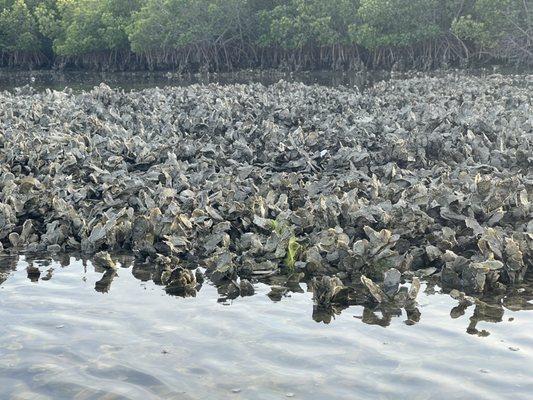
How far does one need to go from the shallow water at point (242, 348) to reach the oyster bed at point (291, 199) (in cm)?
51

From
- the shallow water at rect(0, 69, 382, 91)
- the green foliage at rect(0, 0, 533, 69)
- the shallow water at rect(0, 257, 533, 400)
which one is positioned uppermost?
the green foliage at rect(0, 0, 533, 69)

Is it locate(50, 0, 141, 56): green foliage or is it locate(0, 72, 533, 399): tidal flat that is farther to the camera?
locate(50, 0, 141, 56): green foliage

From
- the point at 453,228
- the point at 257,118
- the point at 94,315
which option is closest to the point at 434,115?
the point at 257,118

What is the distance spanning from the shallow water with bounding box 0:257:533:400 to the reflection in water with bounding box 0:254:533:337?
53mm

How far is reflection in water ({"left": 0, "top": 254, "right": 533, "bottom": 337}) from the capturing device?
777 cm

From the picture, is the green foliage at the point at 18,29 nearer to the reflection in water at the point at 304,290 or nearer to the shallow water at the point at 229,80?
the shallow water at the point at 229,80

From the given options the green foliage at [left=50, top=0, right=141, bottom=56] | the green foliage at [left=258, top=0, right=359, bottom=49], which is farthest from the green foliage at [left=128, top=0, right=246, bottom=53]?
the green foliage at [left=50, top=0, right=141, bottom=56]

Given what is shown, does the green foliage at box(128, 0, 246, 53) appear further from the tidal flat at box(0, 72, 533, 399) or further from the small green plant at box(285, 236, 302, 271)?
the small green plant at box(285, 236, 302, 271)

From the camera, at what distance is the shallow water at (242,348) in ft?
20.3

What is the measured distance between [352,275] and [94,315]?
3041 millimetres

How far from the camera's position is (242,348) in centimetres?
Result: 707

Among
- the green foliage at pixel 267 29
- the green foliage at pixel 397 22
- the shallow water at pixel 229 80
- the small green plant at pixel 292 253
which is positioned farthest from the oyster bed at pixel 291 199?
the green foliage at pixel 397 22

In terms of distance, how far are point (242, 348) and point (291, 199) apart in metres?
4.78

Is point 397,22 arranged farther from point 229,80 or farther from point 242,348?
point 242,348
